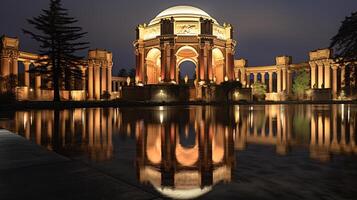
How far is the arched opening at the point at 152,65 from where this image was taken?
220ft

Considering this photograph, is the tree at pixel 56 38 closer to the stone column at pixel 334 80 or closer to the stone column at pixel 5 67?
the stone column at pixel 5 67

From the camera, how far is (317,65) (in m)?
69.6

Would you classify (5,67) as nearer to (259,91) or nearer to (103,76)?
(103,76)

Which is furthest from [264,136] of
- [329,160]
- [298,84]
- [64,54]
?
[298,84]

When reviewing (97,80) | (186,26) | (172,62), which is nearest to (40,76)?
(97,80)

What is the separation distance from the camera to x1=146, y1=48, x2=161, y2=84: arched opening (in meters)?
66.9

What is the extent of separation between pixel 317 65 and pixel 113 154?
2827 inches

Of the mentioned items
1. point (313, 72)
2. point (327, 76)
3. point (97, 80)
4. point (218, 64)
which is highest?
point (218, 64)

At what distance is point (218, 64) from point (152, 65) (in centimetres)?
1504

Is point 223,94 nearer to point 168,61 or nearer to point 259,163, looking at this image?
point 168,61

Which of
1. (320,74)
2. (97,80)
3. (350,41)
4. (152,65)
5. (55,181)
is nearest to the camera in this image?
(55,181)

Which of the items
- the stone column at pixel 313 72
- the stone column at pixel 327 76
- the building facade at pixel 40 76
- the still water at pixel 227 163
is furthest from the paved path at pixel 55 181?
the stone column at pixel 313 72

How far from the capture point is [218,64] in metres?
68.5

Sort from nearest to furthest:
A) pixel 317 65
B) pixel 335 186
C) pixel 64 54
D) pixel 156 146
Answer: pixel 335 186 < pixel 156 146 < pixel 64 54 < pixel 317 65
